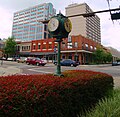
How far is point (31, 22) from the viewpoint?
132 meters

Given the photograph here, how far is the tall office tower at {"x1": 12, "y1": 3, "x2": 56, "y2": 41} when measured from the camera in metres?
122

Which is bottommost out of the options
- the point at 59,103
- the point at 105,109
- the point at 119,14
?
the point at 105,109

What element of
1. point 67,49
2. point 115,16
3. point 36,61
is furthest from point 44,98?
point 67,49

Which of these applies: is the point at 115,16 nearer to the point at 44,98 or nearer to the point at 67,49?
the point at 44,98

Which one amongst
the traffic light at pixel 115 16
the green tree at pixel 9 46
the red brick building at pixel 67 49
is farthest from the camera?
the green tree at pixel 9 46

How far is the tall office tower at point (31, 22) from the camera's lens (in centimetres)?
12200

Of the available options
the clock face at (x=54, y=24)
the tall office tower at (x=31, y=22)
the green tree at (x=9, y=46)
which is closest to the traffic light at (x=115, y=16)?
the clock face at (x=54, y=24)

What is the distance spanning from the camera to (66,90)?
2.99 metres

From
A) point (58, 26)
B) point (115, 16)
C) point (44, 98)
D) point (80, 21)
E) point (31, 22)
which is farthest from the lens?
point (31, 22)

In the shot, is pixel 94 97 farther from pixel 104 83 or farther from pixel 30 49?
pixel 30 49

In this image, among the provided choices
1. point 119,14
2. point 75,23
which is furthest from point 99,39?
point 119,14

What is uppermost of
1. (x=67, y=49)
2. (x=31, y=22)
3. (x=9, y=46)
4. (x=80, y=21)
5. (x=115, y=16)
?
(x=31, y=22)

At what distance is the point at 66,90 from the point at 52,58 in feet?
156

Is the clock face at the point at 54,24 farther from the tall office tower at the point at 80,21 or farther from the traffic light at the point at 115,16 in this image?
the tall office tower at the point at 80,21
